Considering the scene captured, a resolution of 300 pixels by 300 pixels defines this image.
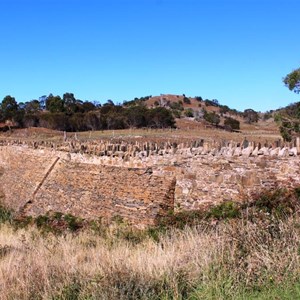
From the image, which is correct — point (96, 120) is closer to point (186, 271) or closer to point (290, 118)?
point (290, 118)

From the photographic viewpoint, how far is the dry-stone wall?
915 centimetres

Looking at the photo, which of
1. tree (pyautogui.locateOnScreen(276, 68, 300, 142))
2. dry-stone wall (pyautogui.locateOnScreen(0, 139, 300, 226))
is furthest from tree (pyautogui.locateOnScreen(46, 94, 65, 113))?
dry-stone wall (pyautogui.locateOnScreen(0, 139, 300, 226))

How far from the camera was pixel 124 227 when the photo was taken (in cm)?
1048

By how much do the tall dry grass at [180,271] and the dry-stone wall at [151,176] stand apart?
3237mm

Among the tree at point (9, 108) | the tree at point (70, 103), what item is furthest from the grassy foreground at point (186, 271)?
the tree at point (70, 103)

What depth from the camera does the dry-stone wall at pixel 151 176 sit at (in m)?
9.15

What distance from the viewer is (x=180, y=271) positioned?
5.00 meters

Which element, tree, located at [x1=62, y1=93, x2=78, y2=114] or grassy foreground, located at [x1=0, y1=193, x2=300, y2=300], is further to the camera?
tree, located at [x1=62, y1=93, x2=78, y2=114]

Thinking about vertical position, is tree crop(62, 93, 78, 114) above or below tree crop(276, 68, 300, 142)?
above

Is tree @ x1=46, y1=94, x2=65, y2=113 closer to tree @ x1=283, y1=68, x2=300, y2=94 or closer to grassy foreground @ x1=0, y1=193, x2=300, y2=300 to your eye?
tree @ x1=283, y1=68, x2=300, y2=94

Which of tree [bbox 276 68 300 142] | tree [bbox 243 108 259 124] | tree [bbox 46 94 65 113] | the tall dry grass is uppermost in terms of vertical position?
tree [bbox 46 94 65 113]

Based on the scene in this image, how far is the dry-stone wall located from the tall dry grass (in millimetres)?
3237

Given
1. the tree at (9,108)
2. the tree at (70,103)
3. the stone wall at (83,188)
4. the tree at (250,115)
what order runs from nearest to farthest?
the stone wall at (83,188) → the tree at (9,108) → the tree at (70,103) → the tree at (250,115)

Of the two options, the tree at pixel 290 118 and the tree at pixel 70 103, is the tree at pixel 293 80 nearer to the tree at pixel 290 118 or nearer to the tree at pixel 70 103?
the tree at pixel 290 118
